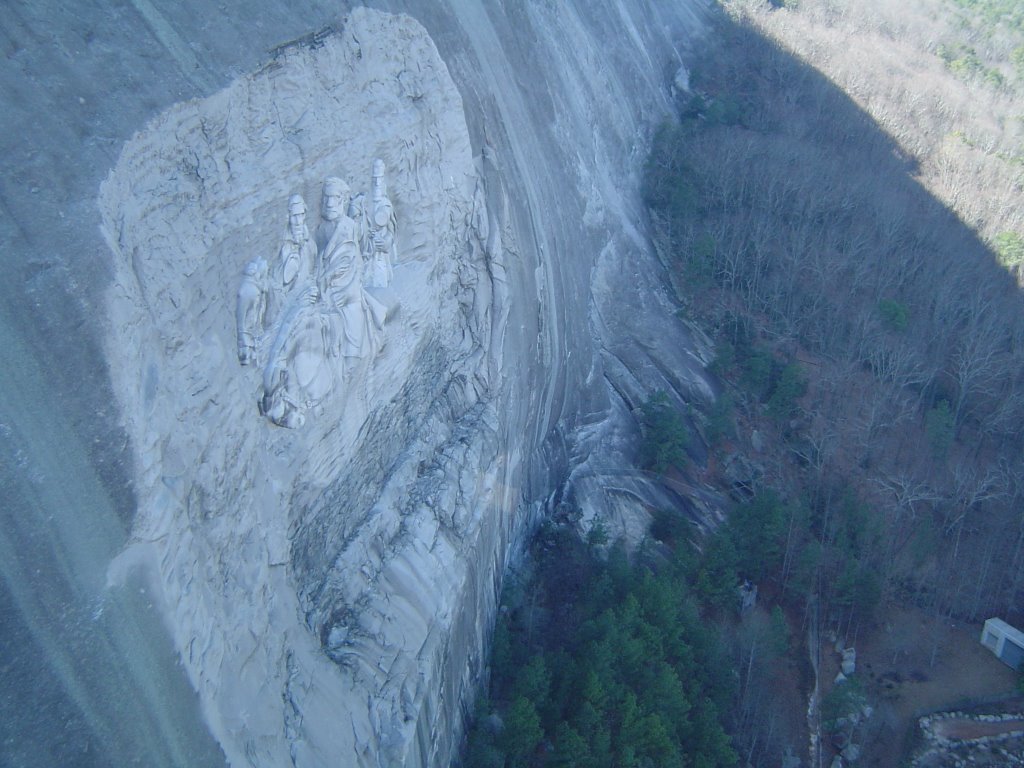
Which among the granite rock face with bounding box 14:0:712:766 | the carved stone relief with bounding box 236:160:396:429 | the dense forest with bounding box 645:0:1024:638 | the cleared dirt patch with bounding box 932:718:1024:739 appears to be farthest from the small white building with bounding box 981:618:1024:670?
the carved stone relief with bounding box 236:160:396:429

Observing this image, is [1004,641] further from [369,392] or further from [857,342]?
[369,392]

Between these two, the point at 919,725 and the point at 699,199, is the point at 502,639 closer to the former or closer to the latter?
the point at 919,725

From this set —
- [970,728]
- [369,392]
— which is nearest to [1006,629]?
[970,728]

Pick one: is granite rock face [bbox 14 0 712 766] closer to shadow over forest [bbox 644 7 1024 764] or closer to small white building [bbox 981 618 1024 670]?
shadow over forest [bbox 644 7 1024 764]

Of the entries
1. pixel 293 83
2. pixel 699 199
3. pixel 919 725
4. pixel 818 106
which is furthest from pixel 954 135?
pixel 293 83

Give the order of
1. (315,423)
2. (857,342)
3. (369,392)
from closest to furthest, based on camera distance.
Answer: (315,423), (369,392), (857,342)

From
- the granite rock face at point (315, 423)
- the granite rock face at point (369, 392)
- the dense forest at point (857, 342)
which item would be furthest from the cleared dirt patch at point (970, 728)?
the granite rock face at point (315, 423)
